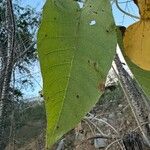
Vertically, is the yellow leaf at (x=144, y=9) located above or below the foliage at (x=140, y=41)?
above

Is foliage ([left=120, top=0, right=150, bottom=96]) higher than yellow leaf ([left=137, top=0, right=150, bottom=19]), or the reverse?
yellow leaf ([left=137, top=0, right=150, bottom=19])

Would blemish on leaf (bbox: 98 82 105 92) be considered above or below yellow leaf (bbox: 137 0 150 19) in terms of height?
below

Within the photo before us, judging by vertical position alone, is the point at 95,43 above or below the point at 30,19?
below

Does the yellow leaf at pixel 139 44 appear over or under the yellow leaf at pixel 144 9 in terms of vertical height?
under

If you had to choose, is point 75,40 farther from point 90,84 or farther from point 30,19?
point 30,19

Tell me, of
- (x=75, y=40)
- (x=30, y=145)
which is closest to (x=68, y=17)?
(x=75, y=40)

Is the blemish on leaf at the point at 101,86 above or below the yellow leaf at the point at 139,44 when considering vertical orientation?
below

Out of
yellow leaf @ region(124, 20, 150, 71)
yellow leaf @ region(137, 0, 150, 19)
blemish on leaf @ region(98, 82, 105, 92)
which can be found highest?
yellow leaf @ region(137, 0, 150, 19)

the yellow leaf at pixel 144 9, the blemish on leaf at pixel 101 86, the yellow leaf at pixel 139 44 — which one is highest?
the yellow leaf at pixel 144 9
